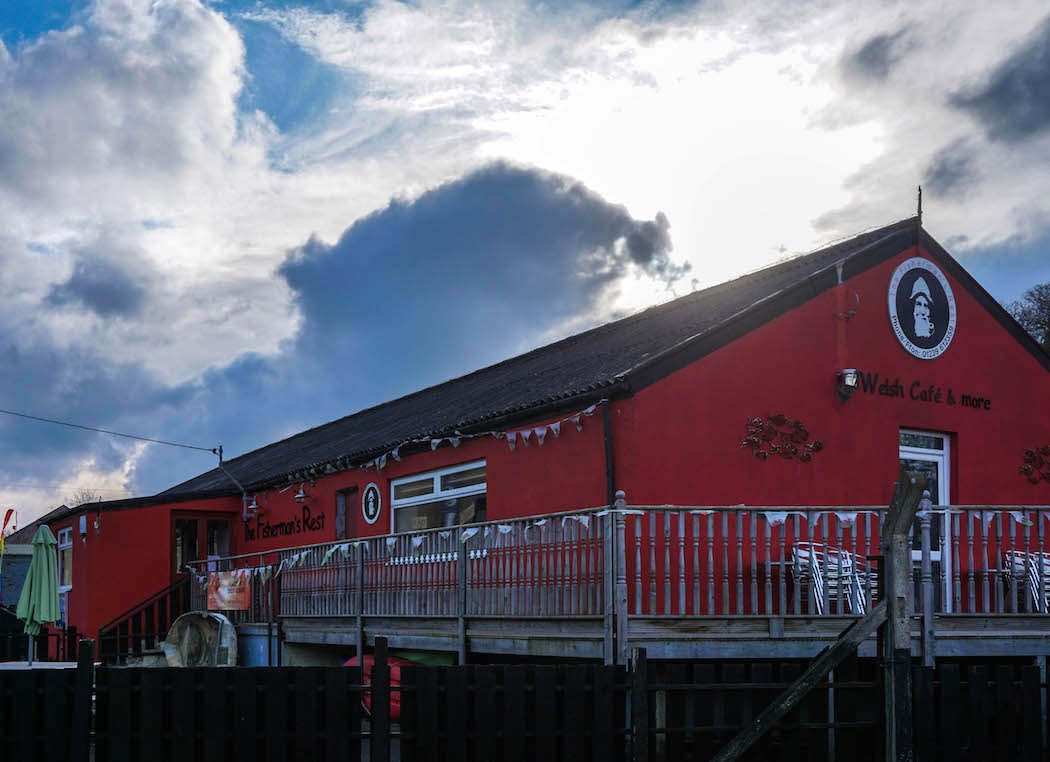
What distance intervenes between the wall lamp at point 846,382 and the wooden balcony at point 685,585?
1766 millimetres

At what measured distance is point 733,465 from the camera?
1356cm

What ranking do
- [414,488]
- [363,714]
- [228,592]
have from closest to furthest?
[363,714], [414,488], [228,592]

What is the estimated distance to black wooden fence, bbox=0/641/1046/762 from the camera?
9.02m

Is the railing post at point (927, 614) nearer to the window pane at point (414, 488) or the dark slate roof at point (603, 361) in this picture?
the dark slate roof at point (603, 361)

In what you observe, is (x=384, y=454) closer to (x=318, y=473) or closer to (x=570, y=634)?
(x=318, y=473)

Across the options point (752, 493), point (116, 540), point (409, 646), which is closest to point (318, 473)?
point (116, 540)

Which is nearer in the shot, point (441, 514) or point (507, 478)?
point (507, 478)

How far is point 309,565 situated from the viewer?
16.9 m

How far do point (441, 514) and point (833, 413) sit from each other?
5.79 m

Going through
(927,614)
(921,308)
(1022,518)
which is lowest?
(927,614)

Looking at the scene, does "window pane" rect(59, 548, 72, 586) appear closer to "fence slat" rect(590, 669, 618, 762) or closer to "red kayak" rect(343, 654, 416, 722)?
"red kayak" rect(343, 654, 416, 722)

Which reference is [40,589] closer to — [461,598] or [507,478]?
[507,478]

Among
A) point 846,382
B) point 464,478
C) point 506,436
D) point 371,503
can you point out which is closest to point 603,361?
point 506,436

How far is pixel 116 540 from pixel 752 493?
14.1 m
